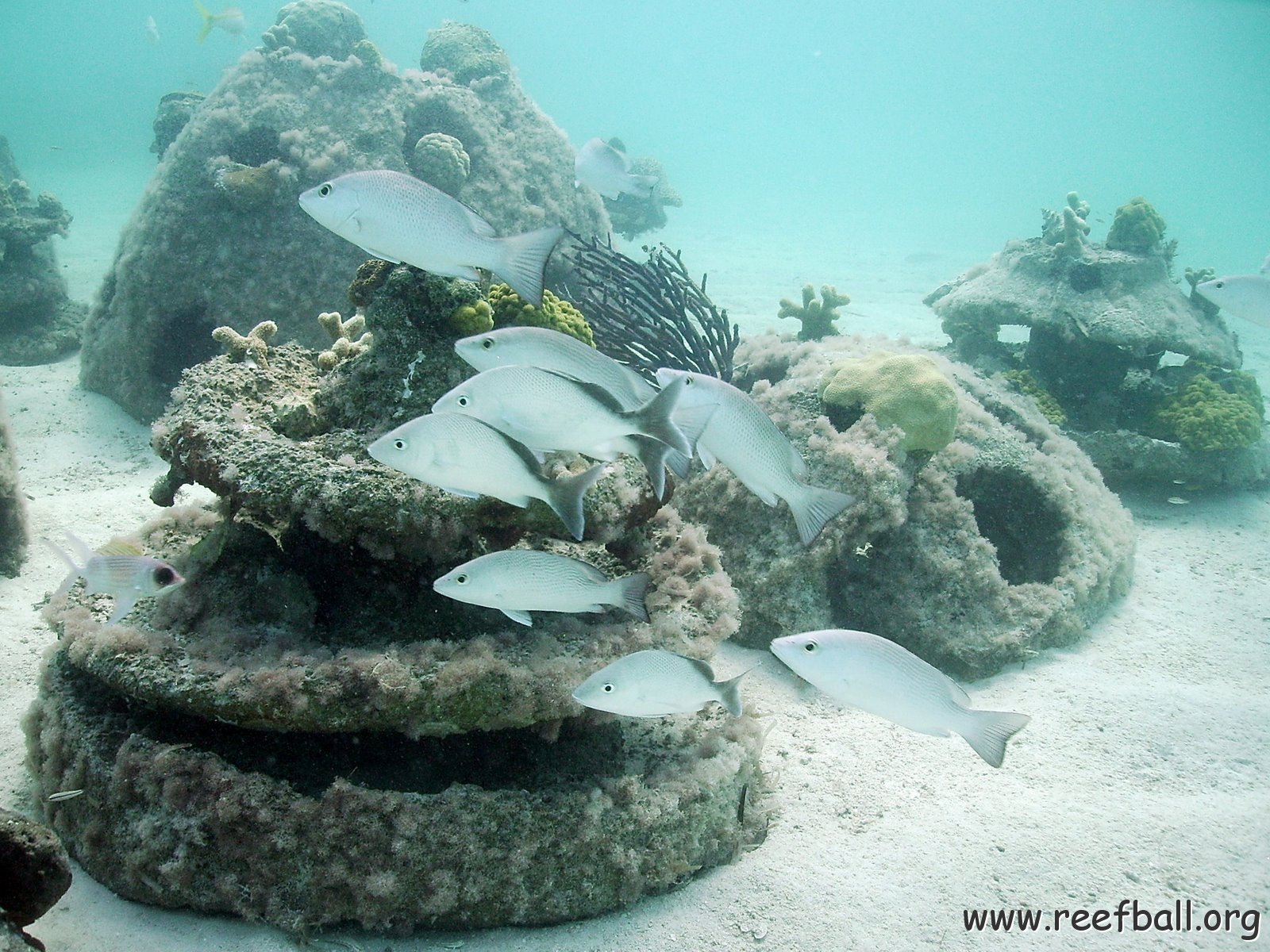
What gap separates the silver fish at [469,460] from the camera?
2.12 metres

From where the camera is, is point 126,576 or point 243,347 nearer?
point 126,576

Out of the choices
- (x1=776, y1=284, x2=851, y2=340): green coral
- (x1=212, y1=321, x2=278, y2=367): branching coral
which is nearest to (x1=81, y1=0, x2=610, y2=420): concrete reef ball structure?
(x1=776, y1=284, x2=851, y2=340): green coral

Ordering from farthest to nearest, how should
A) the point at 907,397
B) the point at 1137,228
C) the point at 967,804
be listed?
the point at 1137,228 < the point at 907,397 < the point at 967,804

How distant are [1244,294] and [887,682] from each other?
7641mm

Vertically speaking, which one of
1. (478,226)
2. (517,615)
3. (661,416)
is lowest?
(517,615)

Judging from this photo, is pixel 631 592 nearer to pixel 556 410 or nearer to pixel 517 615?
pixel 517 615

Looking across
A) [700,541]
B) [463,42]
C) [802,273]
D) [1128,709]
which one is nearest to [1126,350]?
[1128,709]

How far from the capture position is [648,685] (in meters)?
2.46

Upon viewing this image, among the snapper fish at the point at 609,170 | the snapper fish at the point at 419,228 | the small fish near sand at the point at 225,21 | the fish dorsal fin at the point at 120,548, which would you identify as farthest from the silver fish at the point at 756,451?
the small fish near sand at the point at 225,21

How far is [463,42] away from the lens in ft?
41.9

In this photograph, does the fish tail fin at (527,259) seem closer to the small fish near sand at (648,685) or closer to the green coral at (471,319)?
the green coral at (471,319)

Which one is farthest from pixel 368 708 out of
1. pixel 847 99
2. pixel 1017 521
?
pixel 847 99

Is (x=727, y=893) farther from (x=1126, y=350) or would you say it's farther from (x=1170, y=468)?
(x=1126, y=350)

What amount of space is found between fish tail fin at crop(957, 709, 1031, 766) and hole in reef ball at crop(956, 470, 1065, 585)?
399cm
